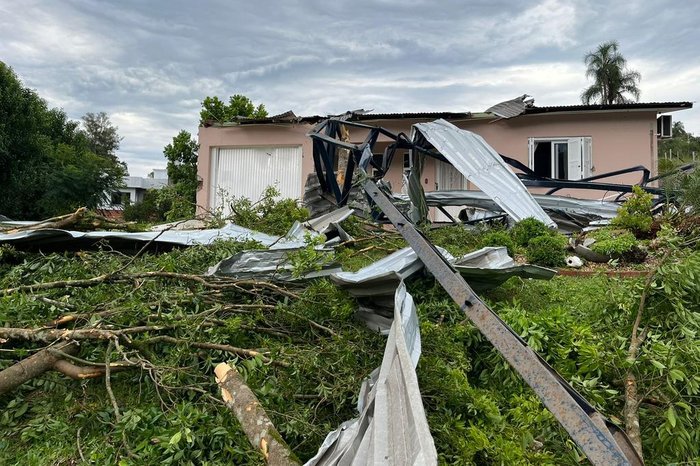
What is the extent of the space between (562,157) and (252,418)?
1056cm

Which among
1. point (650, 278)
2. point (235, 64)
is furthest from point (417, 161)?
point (235, 64)

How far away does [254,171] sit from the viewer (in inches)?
481

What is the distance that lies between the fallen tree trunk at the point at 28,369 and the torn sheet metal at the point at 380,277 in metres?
1.72

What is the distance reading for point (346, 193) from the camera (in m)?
7.22

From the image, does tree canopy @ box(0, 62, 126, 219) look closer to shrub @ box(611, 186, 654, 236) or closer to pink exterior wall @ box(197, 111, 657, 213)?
pink exterior wall @ box(197, 111, 657, 213)

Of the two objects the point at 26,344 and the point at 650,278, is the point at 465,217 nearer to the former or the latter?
the point at 650,278

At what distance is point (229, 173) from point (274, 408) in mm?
10846

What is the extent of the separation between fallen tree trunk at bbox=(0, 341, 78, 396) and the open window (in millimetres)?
10478

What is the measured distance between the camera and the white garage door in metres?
12.0

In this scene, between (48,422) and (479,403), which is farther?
(48,422)

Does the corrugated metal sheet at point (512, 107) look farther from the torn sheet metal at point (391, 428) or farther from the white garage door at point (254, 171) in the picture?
the torn sheet metal at point (391, 428)

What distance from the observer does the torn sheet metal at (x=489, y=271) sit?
3.25m

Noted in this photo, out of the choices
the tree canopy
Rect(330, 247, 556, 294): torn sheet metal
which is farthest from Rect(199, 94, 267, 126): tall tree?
Rect(330, 247, 556, 294): torn sheet metal

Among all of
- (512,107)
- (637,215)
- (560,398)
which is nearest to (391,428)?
(560,398)
